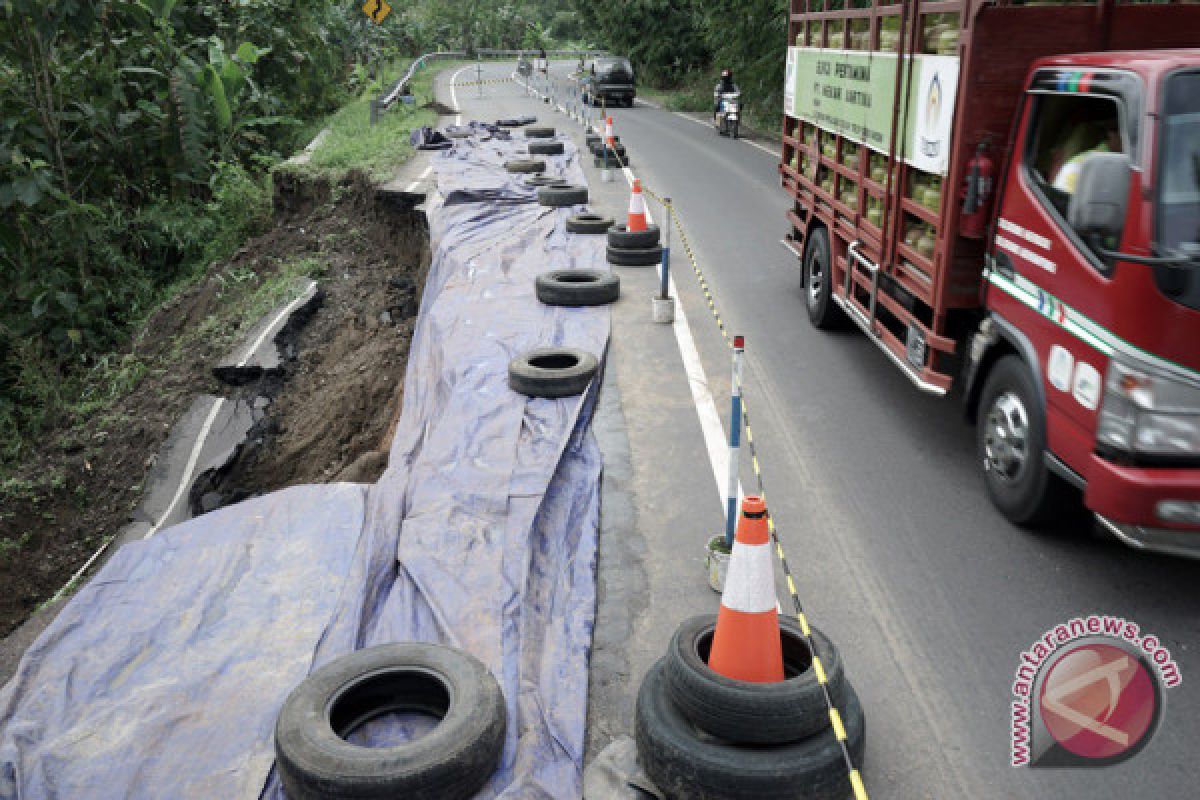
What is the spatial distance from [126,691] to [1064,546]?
5231 mm

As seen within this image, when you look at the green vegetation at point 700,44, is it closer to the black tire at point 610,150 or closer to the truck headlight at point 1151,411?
the black tire at point 610,150

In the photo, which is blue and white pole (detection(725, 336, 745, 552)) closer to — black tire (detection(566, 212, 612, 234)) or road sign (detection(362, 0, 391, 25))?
black tire (detection(566, 212, 612, 234))

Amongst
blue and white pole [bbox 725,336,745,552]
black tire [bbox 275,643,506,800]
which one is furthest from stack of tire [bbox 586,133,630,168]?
black tire [bbox 275,643,506,800]

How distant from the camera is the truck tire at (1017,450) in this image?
18.7ft

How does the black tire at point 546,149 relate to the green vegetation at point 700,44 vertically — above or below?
below

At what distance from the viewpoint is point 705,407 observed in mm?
8117

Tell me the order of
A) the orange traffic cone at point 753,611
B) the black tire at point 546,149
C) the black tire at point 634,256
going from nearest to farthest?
the orange traffic cone at point 753,611 → the black tire at point 634,256 → the black tire at point 546,149

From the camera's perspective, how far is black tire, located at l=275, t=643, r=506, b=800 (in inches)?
151

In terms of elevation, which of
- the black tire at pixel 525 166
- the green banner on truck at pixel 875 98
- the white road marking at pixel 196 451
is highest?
the green banner on truck at pixel 875 98

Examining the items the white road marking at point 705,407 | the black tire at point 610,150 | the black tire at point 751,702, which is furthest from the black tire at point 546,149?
the black tire at point 751,702

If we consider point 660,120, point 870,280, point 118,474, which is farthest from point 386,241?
point 660,120

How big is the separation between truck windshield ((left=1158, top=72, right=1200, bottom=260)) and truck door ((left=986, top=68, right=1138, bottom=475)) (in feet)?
0.56

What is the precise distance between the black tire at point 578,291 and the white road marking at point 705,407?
30.7 inches

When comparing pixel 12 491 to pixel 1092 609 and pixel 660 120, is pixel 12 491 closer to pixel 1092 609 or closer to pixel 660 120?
pixel 1092 609
